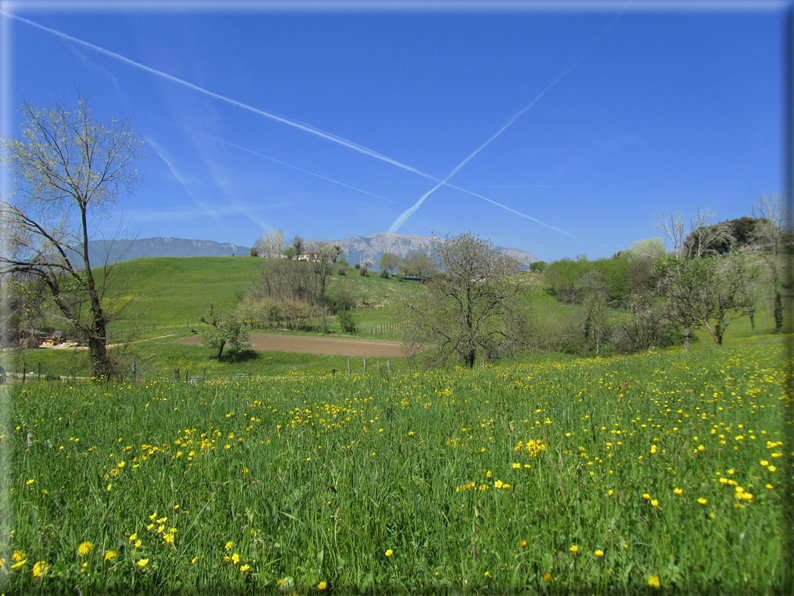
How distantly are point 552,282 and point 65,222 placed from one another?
75.5 m

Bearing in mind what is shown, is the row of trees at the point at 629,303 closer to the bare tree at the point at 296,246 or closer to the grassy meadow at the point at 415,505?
the grassy meadow at the point at 415,505

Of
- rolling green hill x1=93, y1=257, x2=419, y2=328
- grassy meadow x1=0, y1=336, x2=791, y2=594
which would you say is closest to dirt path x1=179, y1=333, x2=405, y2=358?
rolling green hill x1=93, y1=257, x2=419, y2=328

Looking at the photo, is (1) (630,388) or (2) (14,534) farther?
(1) (630,388)

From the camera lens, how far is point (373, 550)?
2.44 meters

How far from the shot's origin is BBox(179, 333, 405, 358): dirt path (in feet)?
150

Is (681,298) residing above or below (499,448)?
above

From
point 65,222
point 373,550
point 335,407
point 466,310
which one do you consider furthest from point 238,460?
point 466,310

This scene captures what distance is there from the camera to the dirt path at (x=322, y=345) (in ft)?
150

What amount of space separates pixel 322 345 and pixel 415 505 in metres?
48.2

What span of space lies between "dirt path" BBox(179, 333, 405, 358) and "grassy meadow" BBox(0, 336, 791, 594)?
124 feet

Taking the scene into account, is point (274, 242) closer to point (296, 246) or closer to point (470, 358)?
point (296, 246)

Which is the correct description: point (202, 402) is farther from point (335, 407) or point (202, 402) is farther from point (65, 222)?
point (65, 222)

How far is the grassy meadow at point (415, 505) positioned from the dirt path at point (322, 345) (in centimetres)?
3783

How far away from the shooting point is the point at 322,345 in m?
49.8
